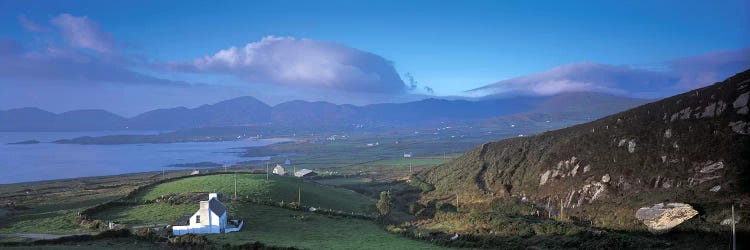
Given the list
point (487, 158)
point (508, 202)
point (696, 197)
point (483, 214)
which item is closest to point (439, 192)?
point (487, 158)

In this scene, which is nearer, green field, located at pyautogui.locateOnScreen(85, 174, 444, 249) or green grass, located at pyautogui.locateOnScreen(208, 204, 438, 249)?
green grass, located at pyautogui.locateOnScreen(208, 204, 438, 249)

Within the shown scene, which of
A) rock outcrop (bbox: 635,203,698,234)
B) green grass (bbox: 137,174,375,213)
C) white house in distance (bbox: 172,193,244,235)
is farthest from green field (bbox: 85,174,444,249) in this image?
rock outcrop (bbox: 635,203,698,234)

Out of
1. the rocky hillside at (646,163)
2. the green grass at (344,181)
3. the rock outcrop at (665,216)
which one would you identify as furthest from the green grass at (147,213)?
the green grass at (344,181)

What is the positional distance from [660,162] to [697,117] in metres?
6.68

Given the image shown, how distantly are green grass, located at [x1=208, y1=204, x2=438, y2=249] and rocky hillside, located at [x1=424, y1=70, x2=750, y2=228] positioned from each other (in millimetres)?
19829

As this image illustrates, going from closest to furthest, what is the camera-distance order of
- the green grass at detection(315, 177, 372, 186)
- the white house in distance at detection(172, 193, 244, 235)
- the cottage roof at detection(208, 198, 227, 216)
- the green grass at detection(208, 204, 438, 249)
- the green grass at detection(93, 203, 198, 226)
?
the green grass at detection(208, 204, 438, 249) < the white house in distance at detection(172, 193, 244, 235) < the cottage roof at detection(208, 198, 227, 216) < the green grass at detection(93, 203, 198, 226) < the green grass at detection(315, 177, 372, 186)

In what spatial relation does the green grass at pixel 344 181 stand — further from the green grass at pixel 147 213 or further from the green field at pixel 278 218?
the green grass at pixel 147 213

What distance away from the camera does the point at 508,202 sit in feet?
202

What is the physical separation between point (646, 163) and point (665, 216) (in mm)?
11979

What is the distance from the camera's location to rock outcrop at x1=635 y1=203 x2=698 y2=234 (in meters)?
38.6

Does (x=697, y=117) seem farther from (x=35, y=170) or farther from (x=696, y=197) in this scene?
(x=35, y=170)

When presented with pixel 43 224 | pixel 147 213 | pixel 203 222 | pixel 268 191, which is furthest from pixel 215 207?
pixel 268 191

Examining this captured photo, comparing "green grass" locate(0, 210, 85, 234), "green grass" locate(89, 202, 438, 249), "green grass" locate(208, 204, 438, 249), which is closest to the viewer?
"green grass" locate(208, 204, 438, 249)

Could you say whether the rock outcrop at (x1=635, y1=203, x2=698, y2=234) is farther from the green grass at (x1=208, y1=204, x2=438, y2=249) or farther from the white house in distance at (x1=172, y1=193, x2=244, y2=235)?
the white house in distance at (x1=172, y1=193, x2=244, y2=235)
